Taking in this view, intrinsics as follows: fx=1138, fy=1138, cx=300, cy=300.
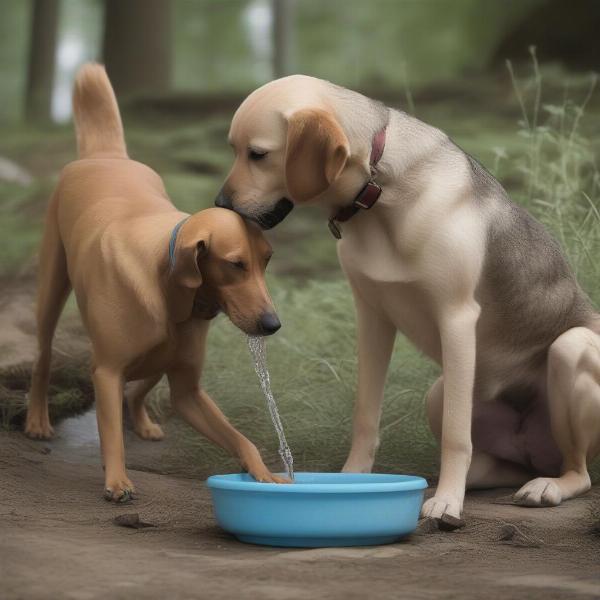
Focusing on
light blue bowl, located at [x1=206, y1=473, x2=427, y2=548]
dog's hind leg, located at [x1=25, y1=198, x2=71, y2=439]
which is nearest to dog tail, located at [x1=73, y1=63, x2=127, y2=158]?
dog's hind leg, located at [x1=25, y1=198, x2=71, y2=439]

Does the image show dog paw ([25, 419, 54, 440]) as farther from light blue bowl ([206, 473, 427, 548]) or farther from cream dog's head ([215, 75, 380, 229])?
light blue bowl ([206, 473, 427, 548])

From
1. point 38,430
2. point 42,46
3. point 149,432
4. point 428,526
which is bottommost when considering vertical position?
point 149,432

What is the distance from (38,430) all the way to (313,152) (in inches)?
90.9

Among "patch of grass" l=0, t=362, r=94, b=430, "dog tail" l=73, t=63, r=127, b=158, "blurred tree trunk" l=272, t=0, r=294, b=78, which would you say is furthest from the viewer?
"blurred tree trunk" l=272, t=0, r=294, b=78

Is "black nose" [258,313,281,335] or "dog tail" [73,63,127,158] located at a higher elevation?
"dog tail" [73,63,127,158]

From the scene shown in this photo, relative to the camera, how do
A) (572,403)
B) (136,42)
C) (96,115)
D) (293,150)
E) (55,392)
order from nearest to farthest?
(293,150) → (572,403) → (96,115) → (55,392) → (136,42)

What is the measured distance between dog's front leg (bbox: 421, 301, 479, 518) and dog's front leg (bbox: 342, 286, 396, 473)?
0.49 meters

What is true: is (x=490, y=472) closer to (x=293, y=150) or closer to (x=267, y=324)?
(x=267, y=324)

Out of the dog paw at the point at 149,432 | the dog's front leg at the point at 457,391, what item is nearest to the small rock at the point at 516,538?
the dog's front leg at the point at 457,391

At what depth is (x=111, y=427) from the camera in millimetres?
4520

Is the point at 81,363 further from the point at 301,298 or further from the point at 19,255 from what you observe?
the point at 19,255

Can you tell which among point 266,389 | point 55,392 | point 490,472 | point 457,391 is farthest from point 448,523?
point 55,392

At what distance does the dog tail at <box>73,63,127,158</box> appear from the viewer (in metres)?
5.53

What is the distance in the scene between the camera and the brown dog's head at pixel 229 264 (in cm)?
416
